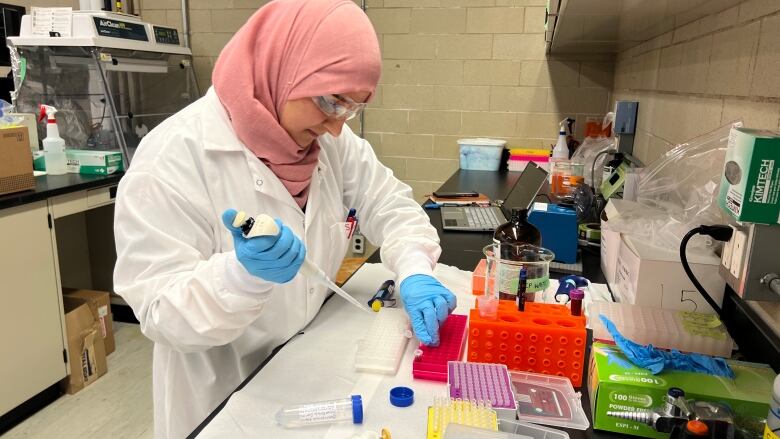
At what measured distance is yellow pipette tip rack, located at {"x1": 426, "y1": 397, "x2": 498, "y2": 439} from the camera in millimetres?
747

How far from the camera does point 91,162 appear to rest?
2.64m

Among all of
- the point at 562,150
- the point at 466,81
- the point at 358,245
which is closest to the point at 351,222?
the point at 562,150

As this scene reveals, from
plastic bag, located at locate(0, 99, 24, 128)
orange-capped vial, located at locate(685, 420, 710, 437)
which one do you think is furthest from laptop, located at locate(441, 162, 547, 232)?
plastic bag, located at locate(0, 99, 24, 128)

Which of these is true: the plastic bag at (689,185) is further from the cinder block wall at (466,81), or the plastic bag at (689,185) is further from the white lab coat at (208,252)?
the cinder block wall at (466,81)

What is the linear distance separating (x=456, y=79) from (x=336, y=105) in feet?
8.12

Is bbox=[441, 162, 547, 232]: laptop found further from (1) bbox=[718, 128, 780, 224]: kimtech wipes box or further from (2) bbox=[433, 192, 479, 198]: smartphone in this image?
(1) bbox=[718, 128, 780, 224]: kimtech wipes box

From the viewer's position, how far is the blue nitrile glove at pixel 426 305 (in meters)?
1.08

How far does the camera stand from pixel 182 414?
1180mm

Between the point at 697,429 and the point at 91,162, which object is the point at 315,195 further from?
the point at 91,162

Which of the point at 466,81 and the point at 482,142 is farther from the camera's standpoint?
the point at 466,81

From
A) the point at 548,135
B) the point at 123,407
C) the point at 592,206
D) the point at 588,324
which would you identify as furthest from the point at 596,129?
the point at 123,407

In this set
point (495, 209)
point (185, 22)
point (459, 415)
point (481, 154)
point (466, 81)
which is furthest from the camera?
point (185, 22)

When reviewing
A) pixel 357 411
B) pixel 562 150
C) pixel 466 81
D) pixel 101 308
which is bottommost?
pixel 101 308

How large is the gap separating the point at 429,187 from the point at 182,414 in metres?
2.69
